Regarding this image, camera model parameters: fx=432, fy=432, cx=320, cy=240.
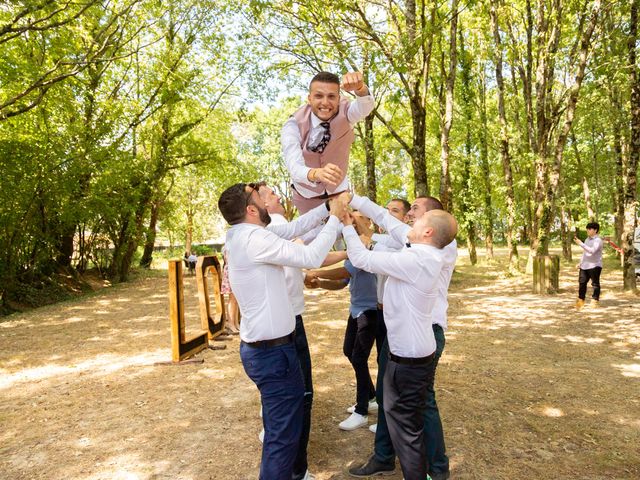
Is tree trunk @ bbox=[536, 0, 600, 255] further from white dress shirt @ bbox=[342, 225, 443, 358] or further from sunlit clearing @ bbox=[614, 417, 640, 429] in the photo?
white dress shirt @ bbox=[342, 225, 443, 358]

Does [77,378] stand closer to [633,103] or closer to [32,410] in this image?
[32,410]

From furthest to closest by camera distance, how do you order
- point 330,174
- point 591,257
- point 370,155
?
point 370,155 < point 591,257 < point 330,174

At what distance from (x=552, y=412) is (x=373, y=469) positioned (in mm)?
2695

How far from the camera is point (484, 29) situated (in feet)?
58.3

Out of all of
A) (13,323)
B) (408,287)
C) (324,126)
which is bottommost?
(13,323)

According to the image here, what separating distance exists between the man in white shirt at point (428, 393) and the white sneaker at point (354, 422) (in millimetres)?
823

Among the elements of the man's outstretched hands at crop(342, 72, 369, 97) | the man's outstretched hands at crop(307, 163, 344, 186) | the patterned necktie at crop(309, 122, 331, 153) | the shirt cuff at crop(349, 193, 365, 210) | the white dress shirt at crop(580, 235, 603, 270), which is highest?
the man's outstretched hands at crop(342, 72, 369, 97)

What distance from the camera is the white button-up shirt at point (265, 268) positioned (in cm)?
312

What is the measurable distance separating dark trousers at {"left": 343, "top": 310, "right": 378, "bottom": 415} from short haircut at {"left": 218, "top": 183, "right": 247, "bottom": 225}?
79.3 inches

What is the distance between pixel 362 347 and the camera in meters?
4.70

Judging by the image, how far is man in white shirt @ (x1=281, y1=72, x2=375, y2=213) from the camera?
321 centimetres

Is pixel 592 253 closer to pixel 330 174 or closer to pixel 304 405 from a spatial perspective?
pixel 304 405

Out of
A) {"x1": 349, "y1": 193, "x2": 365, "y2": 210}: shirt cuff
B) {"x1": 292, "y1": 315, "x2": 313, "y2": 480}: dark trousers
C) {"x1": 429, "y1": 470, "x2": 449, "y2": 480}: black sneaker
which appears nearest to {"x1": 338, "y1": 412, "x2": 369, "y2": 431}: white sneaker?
{"x1": 292, "y1": 315, "x2": 313, "y2": 480}: dark trousers

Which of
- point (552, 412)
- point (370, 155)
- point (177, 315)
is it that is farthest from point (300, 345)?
A: point (370, 155)
